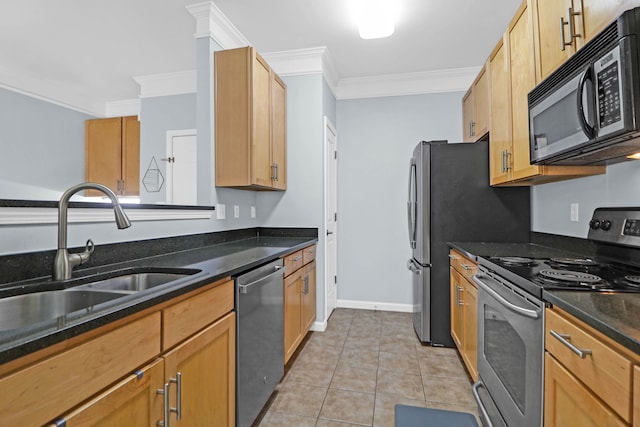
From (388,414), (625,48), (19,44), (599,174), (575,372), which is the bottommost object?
(388,414)

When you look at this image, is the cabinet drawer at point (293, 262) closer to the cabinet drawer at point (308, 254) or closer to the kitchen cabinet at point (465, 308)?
the cabinet drawer at point (308, 254)

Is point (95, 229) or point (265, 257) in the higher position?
point (95, 229)

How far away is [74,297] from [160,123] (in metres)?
2.96

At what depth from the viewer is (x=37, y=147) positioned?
3.46 m

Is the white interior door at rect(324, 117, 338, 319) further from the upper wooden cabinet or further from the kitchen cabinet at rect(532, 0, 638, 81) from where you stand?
the kitchen cabinet at rect(532, 0, 638, 81)

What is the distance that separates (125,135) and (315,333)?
3.19 metres

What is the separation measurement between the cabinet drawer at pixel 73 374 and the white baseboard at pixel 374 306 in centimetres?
297

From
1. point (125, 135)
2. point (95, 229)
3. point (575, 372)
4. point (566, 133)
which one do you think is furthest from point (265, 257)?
point (125, 135)

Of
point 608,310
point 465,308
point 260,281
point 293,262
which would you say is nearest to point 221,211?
point 293,262

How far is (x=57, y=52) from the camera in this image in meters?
3.06

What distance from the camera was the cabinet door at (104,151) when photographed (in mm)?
3797

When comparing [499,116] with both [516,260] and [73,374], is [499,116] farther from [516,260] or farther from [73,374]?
[73,374]

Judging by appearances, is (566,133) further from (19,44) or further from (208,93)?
(19,44)

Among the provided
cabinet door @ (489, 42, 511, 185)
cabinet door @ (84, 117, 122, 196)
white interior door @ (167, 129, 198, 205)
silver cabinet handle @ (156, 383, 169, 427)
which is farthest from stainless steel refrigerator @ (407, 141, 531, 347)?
cabinet door @ (84, 117, 122, 196)
